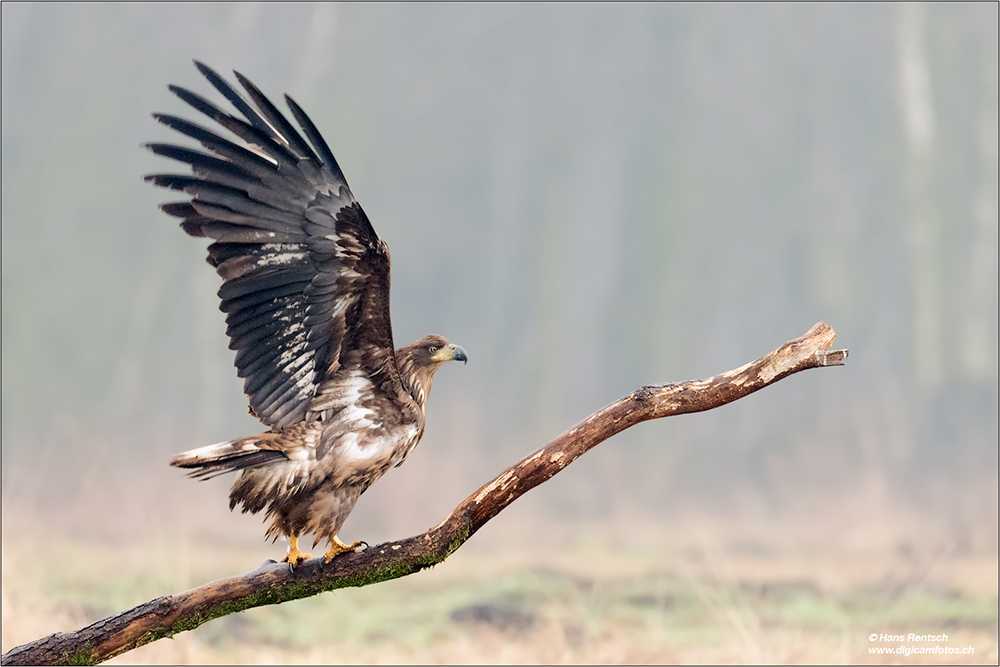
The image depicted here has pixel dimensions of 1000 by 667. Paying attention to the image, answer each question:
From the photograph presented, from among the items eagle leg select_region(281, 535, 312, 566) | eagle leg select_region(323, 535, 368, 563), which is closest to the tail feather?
eagle leg select_region(281, 535, 312, 566)

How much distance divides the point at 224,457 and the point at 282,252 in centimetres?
89

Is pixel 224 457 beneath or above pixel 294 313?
beneath

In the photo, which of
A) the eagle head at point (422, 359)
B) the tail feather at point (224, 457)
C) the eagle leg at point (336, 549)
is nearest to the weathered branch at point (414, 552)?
the eagle leg at point (336, 549)

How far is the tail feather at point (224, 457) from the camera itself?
11.1 feet

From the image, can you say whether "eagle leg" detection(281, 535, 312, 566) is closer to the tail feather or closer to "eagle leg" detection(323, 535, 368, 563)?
"eagle leg" detection(323, 535, 368, 563)

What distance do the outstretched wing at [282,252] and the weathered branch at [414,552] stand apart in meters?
0.67

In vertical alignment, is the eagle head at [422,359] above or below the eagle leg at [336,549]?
above

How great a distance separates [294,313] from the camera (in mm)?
3613

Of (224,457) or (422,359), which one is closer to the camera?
(224,457)

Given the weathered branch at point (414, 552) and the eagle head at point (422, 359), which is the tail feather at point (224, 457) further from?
the eagle head at point (422, 359)

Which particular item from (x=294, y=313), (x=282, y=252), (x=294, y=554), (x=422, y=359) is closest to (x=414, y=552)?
(x=294, y=554)

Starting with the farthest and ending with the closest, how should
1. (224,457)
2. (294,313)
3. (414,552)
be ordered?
(294,313) → (414,552) → (224,457)

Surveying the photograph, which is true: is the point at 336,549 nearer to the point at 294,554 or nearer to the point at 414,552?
the point at 294,554

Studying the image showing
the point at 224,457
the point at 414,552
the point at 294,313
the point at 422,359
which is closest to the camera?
the point at 224,457
